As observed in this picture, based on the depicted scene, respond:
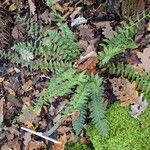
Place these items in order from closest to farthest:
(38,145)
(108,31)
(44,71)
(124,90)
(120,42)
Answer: (124,90)
(120,42)
(108,31)
(38,145)
(44,71)

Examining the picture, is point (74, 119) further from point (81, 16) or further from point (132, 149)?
point (81, 16)

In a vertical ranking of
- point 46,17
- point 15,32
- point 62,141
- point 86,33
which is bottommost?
point 62,141

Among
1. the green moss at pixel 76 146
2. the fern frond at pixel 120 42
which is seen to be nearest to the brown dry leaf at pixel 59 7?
the fern frond at pixel 120 42

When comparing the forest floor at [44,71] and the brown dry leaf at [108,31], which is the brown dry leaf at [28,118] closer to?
the forest floor at [44,71]

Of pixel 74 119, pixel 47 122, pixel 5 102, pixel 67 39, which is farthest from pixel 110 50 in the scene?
pixel 5 102

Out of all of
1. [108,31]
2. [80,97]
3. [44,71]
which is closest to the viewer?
[80,97]

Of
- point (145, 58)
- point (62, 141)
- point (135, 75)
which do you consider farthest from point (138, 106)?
point (62, 141)

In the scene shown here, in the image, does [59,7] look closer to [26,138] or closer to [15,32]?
[15,32]
